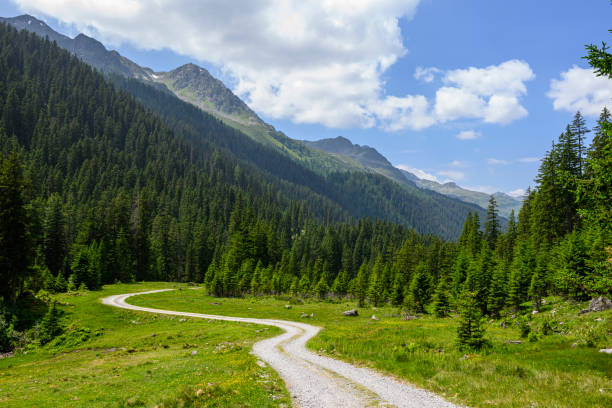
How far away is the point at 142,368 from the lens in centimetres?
2019

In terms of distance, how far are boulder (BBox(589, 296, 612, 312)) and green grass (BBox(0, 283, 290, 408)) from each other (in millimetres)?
31666

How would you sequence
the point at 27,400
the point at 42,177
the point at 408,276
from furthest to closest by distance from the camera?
1. the point at 42,177
2. the point at 408,276
3. the point at 27,400

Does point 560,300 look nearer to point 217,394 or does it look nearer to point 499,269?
point 499,269

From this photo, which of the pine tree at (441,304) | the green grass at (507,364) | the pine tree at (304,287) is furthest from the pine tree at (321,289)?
the green grass at (507,364)

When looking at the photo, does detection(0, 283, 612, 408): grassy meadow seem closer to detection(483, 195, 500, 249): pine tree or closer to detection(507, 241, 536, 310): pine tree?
detection(507, 241, 536, 310): pine tree

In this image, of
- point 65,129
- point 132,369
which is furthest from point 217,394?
point 65,129

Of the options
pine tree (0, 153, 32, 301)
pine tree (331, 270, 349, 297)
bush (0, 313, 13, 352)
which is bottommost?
pine tree (331, 270, 349, 297)

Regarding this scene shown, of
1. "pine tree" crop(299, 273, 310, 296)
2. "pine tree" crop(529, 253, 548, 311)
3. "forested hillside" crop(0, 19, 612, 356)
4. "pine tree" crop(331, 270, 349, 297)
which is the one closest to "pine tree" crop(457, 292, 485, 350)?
"forested hillside" crop(0, 19, 612, 356)

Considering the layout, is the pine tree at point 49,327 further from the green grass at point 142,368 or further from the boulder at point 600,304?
the boulder at point 600,304

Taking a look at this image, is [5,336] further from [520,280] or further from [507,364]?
[520,280]

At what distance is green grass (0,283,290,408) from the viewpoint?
13.3 m

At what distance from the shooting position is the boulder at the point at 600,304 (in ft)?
93.1

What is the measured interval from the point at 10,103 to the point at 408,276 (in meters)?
216

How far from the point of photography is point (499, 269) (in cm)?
5006
